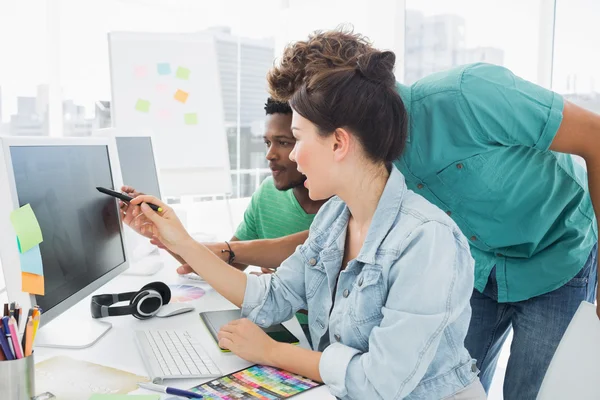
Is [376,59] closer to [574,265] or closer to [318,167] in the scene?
[318,167]

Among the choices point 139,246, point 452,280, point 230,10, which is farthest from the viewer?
point 230,10

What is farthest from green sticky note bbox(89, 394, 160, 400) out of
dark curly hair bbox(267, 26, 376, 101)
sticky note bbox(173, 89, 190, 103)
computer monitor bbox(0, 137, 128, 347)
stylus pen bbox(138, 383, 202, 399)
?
sticky note bbox(173, 89, 190, 103)

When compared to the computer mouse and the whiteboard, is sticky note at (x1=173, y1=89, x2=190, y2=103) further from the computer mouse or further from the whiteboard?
the computer mouse

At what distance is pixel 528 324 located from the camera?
4.82ft

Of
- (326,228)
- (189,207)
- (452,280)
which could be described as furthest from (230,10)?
(452,280)

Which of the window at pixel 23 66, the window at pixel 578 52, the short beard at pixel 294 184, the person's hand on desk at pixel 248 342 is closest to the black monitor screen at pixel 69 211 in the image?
the person's hand on desk at pixel 248 342

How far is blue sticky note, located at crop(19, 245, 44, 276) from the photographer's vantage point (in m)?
0.90

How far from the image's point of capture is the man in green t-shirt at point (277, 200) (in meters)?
1.65

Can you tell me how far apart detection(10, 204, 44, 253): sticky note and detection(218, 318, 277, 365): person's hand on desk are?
0.39 metres

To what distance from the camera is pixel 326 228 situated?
1.25 metres

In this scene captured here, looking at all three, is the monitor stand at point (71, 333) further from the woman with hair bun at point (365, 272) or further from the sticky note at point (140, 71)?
the sticky note at point (140, 71)

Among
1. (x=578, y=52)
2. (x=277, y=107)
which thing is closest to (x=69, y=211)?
(x=277, y=107)

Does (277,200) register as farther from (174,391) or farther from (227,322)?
(174,391)

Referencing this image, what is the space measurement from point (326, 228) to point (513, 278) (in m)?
0.58
